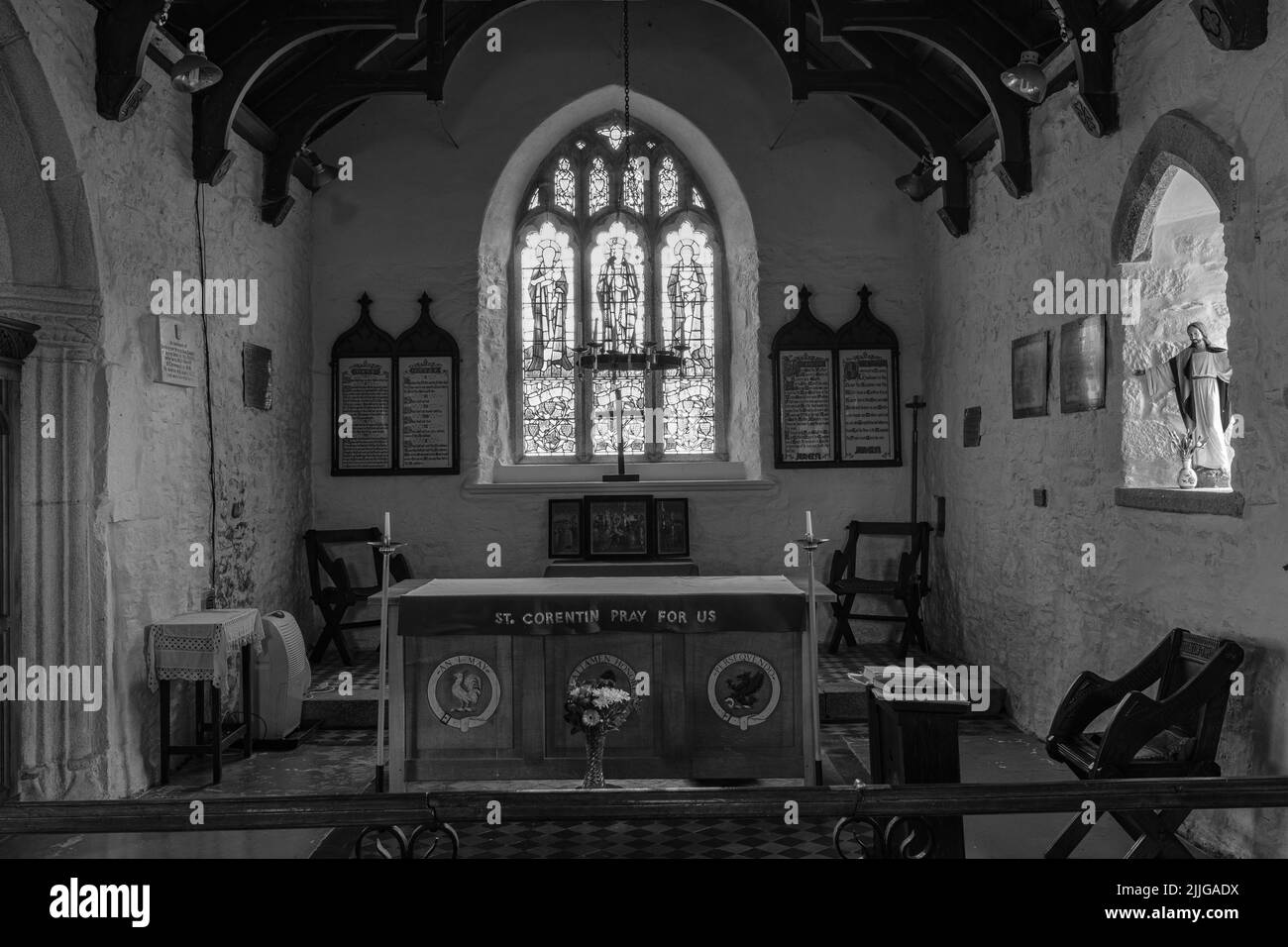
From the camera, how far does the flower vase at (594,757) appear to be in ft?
14.3

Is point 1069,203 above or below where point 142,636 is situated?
above

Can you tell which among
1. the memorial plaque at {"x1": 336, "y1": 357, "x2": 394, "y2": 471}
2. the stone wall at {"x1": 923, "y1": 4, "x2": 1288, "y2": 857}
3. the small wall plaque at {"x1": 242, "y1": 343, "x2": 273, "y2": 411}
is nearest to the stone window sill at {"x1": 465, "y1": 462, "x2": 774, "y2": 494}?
the memorial plaque at {"x1": 336, "y1": 357, "x2": 394, "y2": 471}

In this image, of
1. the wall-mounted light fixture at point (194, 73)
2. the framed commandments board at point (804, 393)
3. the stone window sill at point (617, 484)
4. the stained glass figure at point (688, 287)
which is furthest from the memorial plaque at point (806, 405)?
the wall-mounted light fixture at point (194, 73)

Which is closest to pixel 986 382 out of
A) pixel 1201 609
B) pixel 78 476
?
pixel 1201 609

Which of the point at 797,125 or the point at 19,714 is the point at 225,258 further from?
the point at 797,125

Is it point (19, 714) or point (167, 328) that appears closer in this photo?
point (19, 714)

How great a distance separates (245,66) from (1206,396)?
212 inches

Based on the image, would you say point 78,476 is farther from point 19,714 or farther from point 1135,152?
point 1135,152

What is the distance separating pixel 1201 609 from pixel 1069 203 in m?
2.41

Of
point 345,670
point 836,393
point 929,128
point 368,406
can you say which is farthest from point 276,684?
point 929,128

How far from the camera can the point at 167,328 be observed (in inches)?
216

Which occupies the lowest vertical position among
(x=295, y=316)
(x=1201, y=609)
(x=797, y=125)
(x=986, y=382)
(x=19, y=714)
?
(x=19, y=714)
